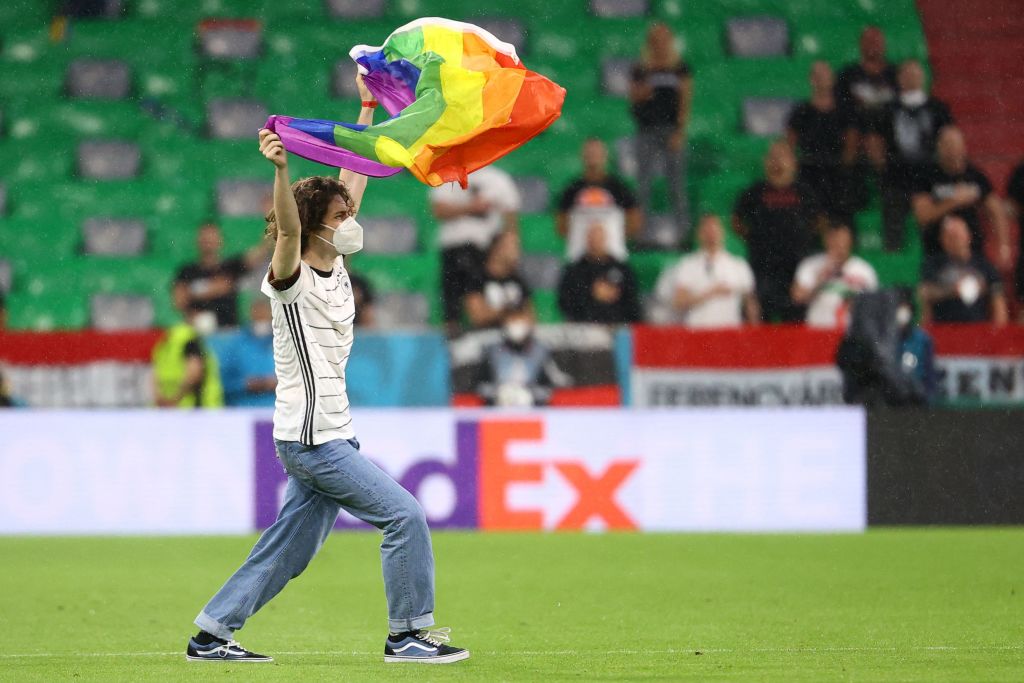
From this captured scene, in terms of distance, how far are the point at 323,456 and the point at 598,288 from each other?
7.89 metres

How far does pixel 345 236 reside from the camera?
20.0 ft

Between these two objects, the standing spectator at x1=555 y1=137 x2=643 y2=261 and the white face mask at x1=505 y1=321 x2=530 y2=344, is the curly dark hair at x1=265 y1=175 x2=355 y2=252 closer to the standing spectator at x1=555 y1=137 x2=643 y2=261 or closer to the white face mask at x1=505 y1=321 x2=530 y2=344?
the white face mask at x1=505 y1=321 x2=530 y2=344

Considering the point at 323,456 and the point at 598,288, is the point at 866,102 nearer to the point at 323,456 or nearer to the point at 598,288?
the point at 598,288

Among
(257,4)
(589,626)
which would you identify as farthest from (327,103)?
(589,626)

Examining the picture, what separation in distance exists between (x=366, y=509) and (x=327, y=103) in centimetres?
1197

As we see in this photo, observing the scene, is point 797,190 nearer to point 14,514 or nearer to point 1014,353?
point 1014,353

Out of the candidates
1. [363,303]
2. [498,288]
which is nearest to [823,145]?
[498,288]

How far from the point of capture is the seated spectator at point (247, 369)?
12.8m

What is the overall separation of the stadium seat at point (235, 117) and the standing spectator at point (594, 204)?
4067 mm

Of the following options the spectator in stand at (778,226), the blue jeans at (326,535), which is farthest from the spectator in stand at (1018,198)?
the blue jeans at (326,535)

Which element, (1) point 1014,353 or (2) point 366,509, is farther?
(1) point 1014,353

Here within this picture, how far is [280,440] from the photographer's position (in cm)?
619

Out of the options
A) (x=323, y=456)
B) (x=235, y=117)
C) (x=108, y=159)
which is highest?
(x=235, y=117)

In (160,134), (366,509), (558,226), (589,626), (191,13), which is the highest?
(191,13)
